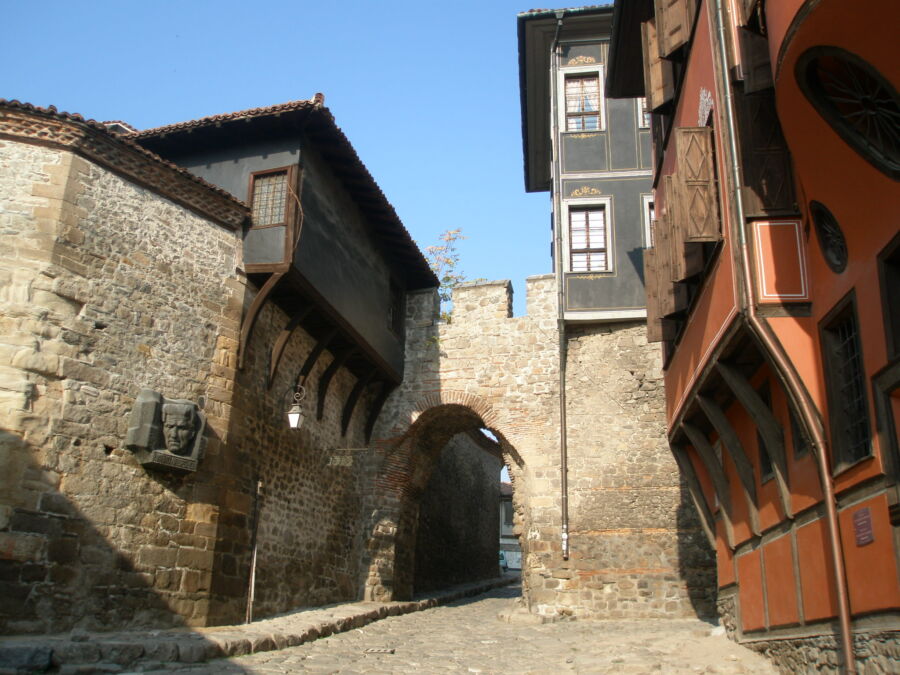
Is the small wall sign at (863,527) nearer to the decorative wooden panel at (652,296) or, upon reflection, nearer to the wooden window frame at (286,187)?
the decorative wooden panel at (652,296)

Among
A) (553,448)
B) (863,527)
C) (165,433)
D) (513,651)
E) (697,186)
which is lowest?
(513,651)

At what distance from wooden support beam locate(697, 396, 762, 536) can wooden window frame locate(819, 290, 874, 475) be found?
218 centimetres

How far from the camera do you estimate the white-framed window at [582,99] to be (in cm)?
1602

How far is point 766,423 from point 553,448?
7474mm

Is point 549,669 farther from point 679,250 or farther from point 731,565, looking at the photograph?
point 679,250

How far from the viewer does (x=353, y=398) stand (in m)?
15.6

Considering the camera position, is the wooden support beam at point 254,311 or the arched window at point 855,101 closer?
the arched window at point 855,101

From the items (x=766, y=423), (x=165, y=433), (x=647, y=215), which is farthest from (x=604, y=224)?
(x=165, y=433)

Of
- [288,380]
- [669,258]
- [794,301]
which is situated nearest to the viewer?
[794,301]

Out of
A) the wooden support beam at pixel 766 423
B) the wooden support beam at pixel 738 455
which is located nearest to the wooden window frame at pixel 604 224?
the wooden support beam at pixel 738 455

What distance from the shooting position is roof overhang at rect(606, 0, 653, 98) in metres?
11.8

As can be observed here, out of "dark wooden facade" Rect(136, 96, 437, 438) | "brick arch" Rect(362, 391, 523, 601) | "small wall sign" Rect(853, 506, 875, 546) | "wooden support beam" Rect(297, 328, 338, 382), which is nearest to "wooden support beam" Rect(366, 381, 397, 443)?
"brick arch" Rect(362, 391, 523, 601)

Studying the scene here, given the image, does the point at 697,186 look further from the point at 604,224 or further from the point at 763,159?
the point at 604,224

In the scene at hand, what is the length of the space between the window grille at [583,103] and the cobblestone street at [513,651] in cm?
915
